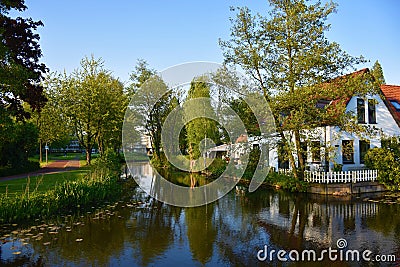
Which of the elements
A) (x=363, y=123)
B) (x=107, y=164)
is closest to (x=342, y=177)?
(x=363, y=123)

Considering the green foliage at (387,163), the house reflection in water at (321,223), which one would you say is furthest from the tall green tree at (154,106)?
the house reflection in water at (321,223)

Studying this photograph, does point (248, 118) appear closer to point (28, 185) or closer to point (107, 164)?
point (107, 164)

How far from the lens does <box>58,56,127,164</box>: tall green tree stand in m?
27.5

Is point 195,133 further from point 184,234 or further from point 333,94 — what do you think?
point 184,234

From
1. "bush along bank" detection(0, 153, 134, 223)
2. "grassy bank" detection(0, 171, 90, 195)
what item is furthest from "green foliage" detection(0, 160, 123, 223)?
"grassy bank" detection(0, 171, 90, 195)

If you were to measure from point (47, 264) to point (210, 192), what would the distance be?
11.2 meters

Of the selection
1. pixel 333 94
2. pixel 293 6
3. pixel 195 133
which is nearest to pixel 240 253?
pixel 333 94

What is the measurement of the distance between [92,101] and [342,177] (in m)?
20.4

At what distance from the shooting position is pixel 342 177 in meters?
15.4

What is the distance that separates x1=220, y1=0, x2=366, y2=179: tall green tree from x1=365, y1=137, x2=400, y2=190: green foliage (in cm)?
295

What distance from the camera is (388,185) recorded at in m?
15.6

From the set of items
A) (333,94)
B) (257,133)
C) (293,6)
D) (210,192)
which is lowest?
(210,192)

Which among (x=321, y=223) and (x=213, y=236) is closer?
(x=213, y=236)

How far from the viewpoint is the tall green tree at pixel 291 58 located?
15148 mm
